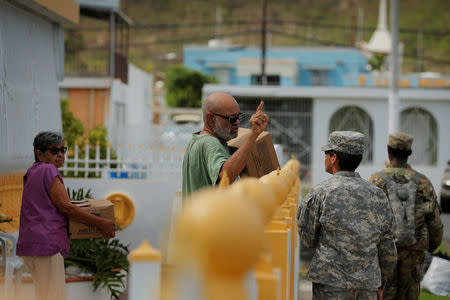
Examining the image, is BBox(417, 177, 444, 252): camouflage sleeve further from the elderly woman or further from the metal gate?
the metal gate

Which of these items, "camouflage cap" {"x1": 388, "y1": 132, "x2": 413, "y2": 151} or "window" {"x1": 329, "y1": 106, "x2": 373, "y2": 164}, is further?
"window" {"x1": 329, "y1": 106, "x2": 373, "y2": 164}

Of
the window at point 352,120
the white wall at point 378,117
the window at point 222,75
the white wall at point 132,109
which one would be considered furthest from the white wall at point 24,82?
the window at point 222,75

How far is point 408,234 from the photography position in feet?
19.9

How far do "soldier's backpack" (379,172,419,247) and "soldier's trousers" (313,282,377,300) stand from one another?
1.72 m

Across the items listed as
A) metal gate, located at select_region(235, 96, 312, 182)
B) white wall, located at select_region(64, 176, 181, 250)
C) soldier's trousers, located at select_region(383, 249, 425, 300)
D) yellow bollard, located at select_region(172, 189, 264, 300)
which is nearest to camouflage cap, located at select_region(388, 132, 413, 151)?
soldier's trousers, located at select_region(383, 249, 425, 300)

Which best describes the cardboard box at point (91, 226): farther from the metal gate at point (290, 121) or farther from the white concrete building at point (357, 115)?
the metal gate at point (290, 121)

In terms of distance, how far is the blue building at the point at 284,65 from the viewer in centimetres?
4722

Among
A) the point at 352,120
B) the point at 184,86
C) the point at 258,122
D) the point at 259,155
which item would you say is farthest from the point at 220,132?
the point at 184,86

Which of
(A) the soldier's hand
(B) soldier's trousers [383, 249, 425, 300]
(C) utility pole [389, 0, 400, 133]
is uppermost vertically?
(C) utility pole [389, 0, 400, 133]

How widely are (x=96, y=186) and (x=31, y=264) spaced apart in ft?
17.8

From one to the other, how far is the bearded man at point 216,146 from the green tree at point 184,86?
47.9 m

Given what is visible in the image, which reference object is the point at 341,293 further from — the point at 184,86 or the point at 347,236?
the point at 184,86

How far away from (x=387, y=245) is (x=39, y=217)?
92.1 inches

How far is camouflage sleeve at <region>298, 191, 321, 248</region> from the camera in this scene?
4457 millimetres
